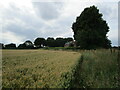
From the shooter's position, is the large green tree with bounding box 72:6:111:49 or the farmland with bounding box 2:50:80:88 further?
the large green tree with bounding box 72:6:111:49

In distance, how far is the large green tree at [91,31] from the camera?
22938 millimetres

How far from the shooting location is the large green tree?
903 inches

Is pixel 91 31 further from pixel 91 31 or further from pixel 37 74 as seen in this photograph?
pixel 37 74

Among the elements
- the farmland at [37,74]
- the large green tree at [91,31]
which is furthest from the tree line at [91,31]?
the farmland at [37,74]

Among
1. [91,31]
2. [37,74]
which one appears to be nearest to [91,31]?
[91,31]

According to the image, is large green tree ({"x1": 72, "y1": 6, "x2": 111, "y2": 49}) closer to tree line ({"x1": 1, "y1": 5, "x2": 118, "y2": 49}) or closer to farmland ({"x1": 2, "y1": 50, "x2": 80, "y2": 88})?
tree line ({"x1": 1, "y1": 5, "x2": 118, "y2": 49})

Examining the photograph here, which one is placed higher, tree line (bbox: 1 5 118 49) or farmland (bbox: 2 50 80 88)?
tree line (bbox: 1 5 118 49)

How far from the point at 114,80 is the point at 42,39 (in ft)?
238

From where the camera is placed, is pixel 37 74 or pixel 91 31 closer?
pixel 37 74

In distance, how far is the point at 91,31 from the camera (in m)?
23.3

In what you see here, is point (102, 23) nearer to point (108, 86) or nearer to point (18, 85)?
point (108, 86)

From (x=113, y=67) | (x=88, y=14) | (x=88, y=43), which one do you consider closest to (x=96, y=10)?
(x=88, y=14)

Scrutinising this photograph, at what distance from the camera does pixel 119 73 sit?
Result: 4586mm

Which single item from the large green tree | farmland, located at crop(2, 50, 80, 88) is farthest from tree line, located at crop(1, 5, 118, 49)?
farmland, located at crop(2, 50, 80, 88)
